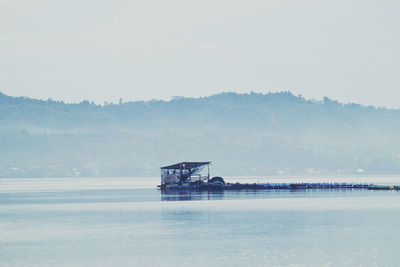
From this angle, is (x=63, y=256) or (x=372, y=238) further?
(x=372, y=238)

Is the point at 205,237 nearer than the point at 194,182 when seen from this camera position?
Yes

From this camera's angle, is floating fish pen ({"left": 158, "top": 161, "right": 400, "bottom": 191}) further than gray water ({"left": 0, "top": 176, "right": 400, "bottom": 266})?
Yes

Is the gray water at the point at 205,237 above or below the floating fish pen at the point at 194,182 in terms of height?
below

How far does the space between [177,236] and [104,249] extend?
11546mm

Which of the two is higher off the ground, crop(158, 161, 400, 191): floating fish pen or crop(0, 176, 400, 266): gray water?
crop(158, 161, 400, 191): floating fish pen

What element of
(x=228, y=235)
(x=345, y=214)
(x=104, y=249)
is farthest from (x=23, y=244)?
(x=345, y=214)

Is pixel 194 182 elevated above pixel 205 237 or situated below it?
above

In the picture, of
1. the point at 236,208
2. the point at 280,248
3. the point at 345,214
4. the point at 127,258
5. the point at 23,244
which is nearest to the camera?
the point at 127,258

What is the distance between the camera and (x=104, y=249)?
63.6 meters

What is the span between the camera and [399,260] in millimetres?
54656

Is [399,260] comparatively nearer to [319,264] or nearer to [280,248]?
[319,264]

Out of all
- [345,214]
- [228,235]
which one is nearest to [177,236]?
[228,235]

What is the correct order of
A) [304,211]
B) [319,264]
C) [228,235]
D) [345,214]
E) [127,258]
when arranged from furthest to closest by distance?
[304,211] → [345,214] → [228,235] → [127,258] → [319,264]

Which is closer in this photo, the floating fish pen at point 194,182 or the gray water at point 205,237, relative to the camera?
the gray water at point 205,237
